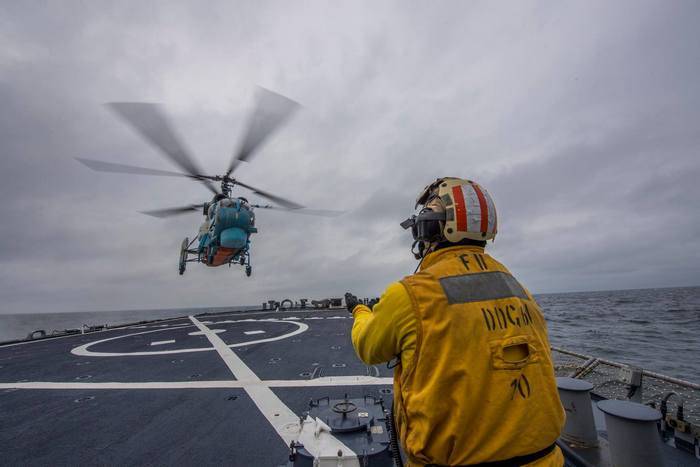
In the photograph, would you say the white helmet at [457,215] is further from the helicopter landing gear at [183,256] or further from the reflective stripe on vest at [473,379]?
the helicopter landing gear at [183,256]

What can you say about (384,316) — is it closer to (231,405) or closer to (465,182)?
(465,182)

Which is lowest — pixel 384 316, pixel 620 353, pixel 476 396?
pixel 620 353

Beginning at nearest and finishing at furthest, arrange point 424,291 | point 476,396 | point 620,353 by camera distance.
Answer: point 476,396 → point 424,291 → point 620,353

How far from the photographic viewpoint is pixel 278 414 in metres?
5.20

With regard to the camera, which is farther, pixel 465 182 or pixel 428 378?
pixel 465 182

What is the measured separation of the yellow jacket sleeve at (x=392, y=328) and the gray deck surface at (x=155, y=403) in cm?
289

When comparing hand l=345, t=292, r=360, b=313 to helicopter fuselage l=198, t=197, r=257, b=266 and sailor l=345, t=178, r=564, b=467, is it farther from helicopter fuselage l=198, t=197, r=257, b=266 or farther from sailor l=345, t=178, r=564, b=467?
helicopter fuselage l=198, t=197, r=257, b=266

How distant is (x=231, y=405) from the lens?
18.5 ft

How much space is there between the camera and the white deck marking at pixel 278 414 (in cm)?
274

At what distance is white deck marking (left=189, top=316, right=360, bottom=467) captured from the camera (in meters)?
2.74

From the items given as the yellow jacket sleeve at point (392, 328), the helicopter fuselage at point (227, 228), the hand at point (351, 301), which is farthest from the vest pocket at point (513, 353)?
the helicopter fuselage at point (227, 228)

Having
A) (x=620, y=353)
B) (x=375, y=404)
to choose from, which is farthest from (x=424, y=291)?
(x=620, y=353)

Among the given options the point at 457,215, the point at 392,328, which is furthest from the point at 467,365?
the point at 457,215

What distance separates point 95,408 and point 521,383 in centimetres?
716
